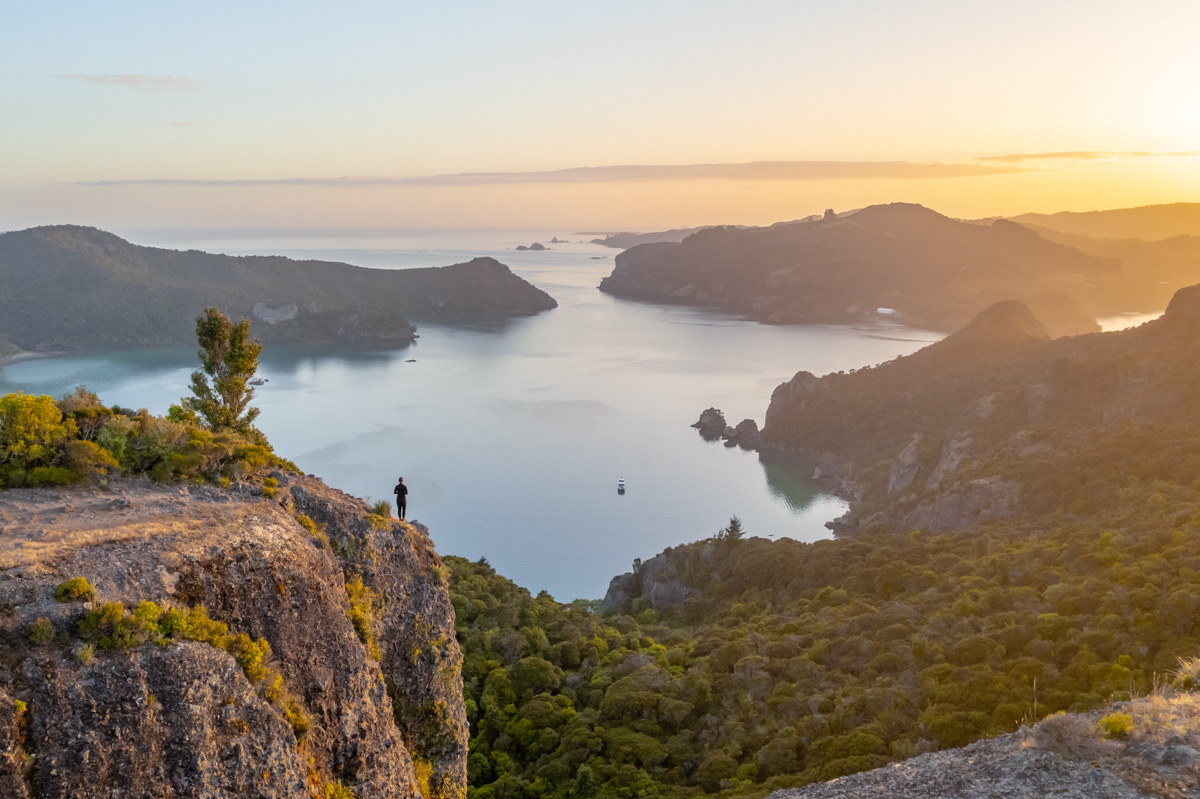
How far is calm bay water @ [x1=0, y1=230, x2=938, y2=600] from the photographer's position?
56.8m

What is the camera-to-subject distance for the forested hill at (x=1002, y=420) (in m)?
40.6

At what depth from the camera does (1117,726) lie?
→ 1171cm

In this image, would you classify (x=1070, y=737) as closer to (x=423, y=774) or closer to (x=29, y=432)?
(x=423, y=774)

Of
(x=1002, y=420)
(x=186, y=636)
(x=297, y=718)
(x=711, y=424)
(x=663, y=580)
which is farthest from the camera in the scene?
(x=711, y=424)

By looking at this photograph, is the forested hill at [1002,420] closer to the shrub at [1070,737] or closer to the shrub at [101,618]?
the shrub at [1070,737]

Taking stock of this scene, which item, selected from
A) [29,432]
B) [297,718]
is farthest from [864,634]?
[29,432]

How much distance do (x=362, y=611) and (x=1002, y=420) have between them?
185 feet

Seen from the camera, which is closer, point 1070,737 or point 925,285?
point 1070,737

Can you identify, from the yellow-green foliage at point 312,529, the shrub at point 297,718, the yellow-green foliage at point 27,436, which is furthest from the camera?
the yellow-green foliage at point 312,529

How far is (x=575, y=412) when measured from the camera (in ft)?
294

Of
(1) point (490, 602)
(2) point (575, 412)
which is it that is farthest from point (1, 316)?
(1) point (490, 602)

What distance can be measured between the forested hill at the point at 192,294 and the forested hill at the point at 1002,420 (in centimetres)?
9727

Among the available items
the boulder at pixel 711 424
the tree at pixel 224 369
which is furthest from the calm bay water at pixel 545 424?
the tree at pixel 224 369

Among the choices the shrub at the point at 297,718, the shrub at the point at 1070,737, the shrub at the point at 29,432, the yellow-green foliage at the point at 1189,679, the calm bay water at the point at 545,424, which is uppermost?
the shrub at the point at 29,432
